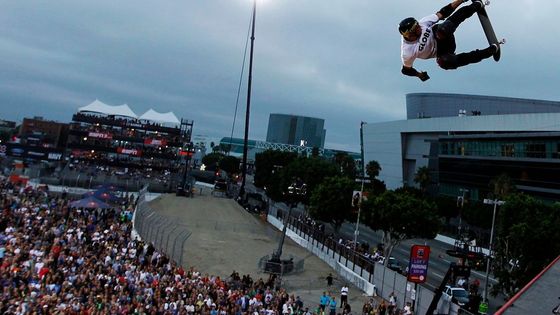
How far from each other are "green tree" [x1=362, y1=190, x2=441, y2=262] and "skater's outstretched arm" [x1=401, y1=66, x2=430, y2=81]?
102ft

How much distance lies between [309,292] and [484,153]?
195 feet

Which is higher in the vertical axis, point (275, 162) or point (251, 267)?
point (275, 162)

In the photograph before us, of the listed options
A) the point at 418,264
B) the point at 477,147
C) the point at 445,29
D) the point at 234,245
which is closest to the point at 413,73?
the point at 445,29

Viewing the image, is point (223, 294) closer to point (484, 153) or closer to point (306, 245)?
point (306, 245)

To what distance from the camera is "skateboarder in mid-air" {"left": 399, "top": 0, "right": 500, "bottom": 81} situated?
232 inches

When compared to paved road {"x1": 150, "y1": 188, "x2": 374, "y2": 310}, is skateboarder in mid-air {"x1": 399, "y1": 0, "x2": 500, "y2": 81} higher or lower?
higher

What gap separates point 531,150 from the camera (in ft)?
226

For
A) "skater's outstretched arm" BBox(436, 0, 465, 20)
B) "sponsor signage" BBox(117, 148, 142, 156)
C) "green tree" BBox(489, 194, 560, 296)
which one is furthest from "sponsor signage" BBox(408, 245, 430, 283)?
"sponsor signage" BBox(117, 148, 142, 156)

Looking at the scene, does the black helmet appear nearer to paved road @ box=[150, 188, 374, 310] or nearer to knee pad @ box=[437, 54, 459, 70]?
knee pad @ box=[437, 54, 459, 70]

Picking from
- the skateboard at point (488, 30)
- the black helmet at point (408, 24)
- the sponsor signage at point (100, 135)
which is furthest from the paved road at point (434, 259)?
the sponsor signage at point (100, 135)

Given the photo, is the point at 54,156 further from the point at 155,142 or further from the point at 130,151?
the point at 155,142

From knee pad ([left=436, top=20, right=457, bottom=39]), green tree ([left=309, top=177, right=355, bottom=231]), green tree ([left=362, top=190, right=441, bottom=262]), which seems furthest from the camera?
green tree ([left=309, top=177, right=355, bottom=231])

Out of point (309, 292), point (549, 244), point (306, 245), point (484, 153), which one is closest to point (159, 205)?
point (306, 245)

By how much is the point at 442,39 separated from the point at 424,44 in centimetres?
24
